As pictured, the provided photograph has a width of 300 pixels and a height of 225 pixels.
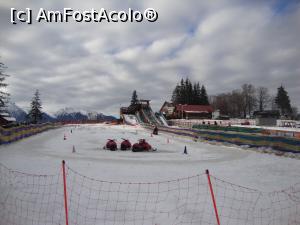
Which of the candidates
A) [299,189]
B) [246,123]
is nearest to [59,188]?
[299,189]

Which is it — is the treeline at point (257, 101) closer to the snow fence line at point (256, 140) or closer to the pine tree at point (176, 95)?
the pine tree at point (176, 95)

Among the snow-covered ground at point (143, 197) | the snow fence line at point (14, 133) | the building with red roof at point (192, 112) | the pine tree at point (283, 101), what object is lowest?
the snow-covered ground at point (143, 197)

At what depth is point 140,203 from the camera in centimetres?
655

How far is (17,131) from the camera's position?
23625mm

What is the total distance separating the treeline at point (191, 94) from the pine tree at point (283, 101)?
30651 millimetres

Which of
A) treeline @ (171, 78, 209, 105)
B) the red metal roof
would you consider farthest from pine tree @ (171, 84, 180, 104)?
the red metal roof

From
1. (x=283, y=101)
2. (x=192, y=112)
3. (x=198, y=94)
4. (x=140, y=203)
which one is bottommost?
(x=140, y=203)

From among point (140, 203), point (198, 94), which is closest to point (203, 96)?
point (198, 94)

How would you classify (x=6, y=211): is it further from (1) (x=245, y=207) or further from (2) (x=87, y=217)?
(1) (x=245, y=207)

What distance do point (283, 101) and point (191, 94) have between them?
39.0m

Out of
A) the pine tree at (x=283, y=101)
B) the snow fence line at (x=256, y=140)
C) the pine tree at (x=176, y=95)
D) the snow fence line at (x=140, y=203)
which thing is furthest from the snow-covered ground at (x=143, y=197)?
the pine tree at (x=283, y=101)

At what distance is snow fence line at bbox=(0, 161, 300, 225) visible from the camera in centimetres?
567

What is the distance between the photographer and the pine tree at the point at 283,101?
10662 centimetres

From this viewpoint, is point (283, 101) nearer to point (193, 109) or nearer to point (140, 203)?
point (193, 109)
